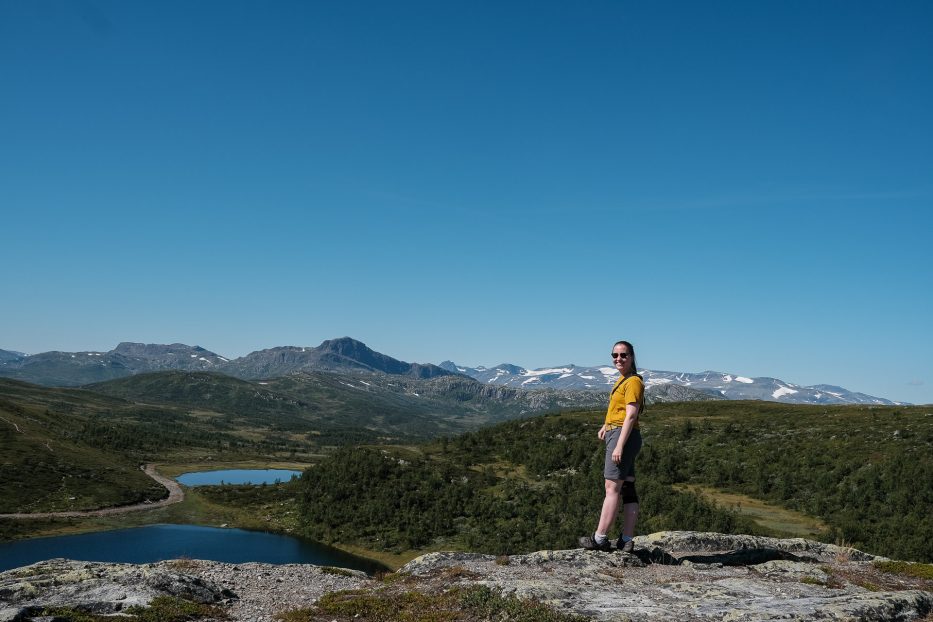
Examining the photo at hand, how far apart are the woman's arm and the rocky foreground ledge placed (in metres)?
3.47

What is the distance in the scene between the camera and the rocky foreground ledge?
1168 centimetres

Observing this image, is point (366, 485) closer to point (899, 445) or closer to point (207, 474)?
point (899, 445)

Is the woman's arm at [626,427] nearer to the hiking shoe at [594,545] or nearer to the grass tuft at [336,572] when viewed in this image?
the hiking shoe at [594,545]

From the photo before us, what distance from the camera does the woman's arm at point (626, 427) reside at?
14.0m

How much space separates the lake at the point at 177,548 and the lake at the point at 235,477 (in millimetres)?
58792

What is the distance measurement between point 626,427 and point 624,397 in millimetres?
970

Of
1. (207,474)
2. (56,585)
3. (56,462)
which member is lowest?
(207,474)

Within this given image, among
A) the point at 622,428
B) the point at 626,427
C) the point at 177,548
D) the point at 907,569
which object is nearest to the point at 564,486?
the point at 177,548

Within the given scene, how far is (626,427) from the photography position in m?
14.1

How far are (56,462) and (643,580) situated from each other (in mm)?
168503

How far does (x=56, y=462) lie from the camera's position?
135 meters

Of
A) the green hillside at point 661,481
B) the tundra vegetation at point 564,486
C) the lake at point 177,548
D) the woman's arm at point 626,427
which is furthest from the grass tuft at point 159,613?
the lake at point 177,548

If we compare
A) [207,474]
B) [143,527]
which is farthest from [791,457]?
[207,474]

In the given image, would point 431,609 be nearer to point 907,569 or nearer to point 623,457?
point 623,457
